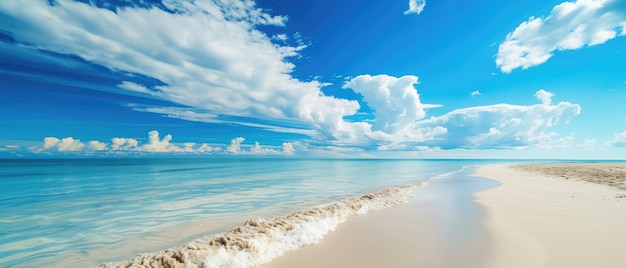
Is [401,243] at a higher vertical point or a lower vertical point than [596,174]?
lower

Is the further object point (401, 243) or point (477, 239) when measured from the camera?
point (477, 239)

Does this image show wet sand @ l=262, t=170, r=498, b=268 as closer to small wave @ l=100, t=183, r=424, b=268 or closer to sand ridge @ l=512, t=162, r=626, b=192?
small wave @ l=100, t=183, r=424, b=268

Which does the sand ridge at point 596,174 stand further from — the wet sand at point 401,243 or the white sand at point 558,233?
the wet sand at point 401,243

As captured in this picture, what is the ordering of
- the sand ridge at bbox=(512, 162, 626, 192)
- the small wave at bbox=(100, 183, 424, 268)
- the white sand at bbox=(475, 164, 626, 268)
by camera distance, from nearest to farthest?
the small wave at bbox=(100, 183, 424, 268)
the white sand at bbox=(475, 164, 626, 268)
the sand ridge at bbox=(512, 162, 626, 192)

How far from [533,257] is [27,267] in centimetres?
1151

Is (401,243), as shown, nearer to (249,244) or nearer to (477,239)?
(477,239)

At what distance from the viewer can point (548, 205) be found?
1050 centimetres

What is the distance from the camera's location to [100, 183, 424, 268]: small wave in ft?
15.5

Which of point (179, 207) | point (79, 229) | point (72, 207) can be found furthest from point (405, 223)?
point (72, 207)

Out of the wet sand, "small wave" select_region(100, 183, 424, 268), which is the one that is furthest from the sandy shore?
"small wave" select_region(100, 183, 424, 268)

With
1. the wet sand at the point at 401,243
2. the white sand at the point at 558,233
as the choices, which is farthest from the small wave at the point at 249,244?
the white sand at the point at 558,233

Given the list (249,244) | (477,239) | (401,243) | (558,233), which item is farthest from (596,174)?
(249,244)

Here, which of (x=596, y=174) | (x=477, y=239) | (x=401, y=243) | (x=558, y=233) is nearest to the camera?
(x=401, y=243)

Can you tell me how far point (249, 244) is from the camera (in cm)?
534
